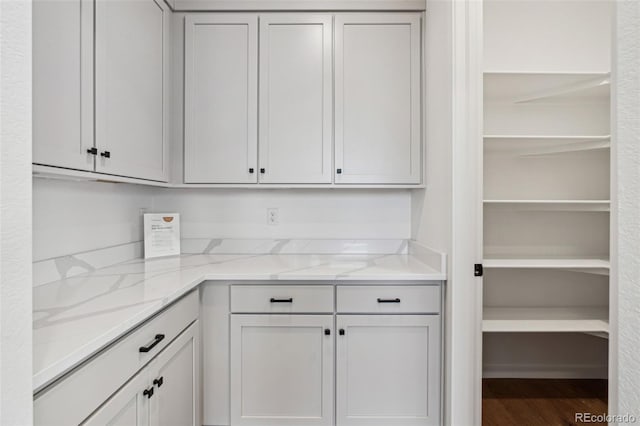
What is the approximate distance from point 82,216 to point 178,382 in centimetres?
87

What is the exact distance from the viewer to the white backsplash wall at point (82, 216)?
4.71 ft

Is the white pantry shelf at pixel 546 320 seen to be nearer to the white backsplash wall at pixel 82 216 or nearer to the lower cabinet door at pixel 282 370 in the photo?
the lower cabinet door at pixel 282 370

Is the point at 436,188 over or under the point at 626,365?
over

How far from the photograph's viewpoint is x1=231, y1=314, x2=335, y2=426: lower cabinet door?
1767 mm

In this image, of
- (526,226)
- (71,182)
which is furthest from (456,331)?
(71,182)

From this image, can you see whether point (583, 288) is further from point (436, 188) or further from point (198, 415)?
point (198, 415)

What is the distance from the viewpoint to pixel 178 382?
4.80 ft

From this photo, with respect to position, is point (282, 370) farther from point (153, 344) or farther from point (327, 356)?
point (153, 344)

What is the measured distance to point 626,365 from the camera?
511 mm

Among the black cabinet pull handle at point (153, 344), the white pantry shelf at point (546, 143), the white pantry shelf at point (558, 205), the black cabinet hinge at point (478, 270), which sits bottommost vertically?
the black cabinet pull handle at point (153, 344)

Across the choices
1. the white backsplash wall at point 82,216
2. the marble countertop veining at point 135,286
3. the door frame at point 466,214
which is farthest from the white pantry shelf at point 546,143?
the white backsplash wall at point 82,216

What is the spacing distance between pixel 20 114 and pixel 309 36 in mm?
1798

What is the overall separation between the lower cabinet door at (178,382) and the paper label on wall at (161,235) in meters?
0.68

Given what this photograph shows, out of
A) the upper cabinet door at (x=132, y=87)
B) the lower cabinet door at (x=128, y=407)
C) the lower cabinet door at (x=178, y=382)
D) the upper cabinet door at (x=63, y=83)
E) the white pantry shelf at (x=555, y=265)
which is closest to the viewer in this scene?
the lower cabinet door at (x=128, y=407)
